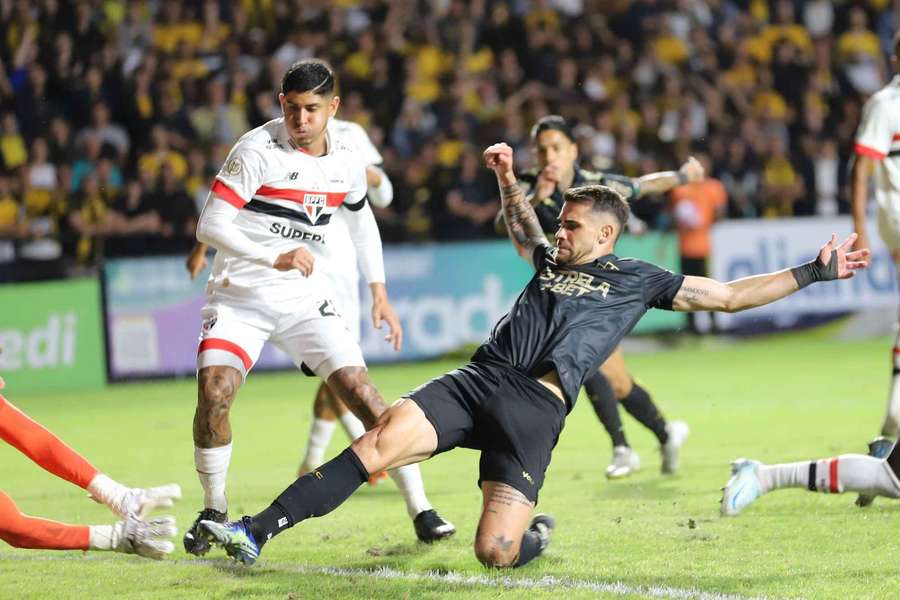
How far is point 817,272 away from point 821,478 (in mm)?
982

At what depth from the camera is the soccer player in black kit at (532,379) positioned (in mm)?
5629

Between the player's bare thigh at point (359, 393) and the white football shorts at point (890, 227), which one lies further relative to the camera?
the white football shorts at point (890, 227)

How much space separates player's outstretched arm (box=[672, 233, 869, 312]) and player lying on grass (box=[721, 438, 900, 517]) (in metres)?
0.80

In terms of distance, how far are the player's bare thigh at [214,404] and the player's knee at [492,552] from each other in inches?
55.9

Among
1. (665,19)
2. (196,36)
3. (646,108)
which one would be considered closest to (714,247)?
(646,108)

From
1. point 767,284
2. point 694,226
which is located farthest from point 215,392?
point 694,226

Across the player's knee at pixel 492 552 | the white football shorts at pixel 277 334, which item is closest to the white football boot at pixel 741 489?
the player's knee at pixel 492 552

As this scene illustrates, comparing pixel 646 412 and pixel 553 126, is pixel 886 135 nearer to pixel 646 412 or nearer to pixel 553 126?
pixel 553 126

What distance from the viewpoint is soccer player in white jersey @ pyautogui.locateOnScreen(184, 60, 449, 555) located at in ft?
21.0

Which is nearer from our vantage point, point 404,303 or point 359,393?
point 359,393

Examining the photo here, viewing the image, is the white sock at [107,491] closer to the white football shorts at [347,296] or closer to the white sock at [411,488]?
A: the white sock at [411,488]

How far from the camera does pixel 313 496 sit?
5.47 m

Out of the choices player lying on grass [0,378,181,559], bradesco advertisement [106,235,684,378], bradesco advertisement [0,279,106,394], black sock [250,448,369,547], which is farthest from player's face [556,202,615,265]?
bradesco advertisement [0,279,106,394]

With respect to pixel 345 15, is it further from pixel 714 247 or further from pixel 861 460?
pixel 861 460
